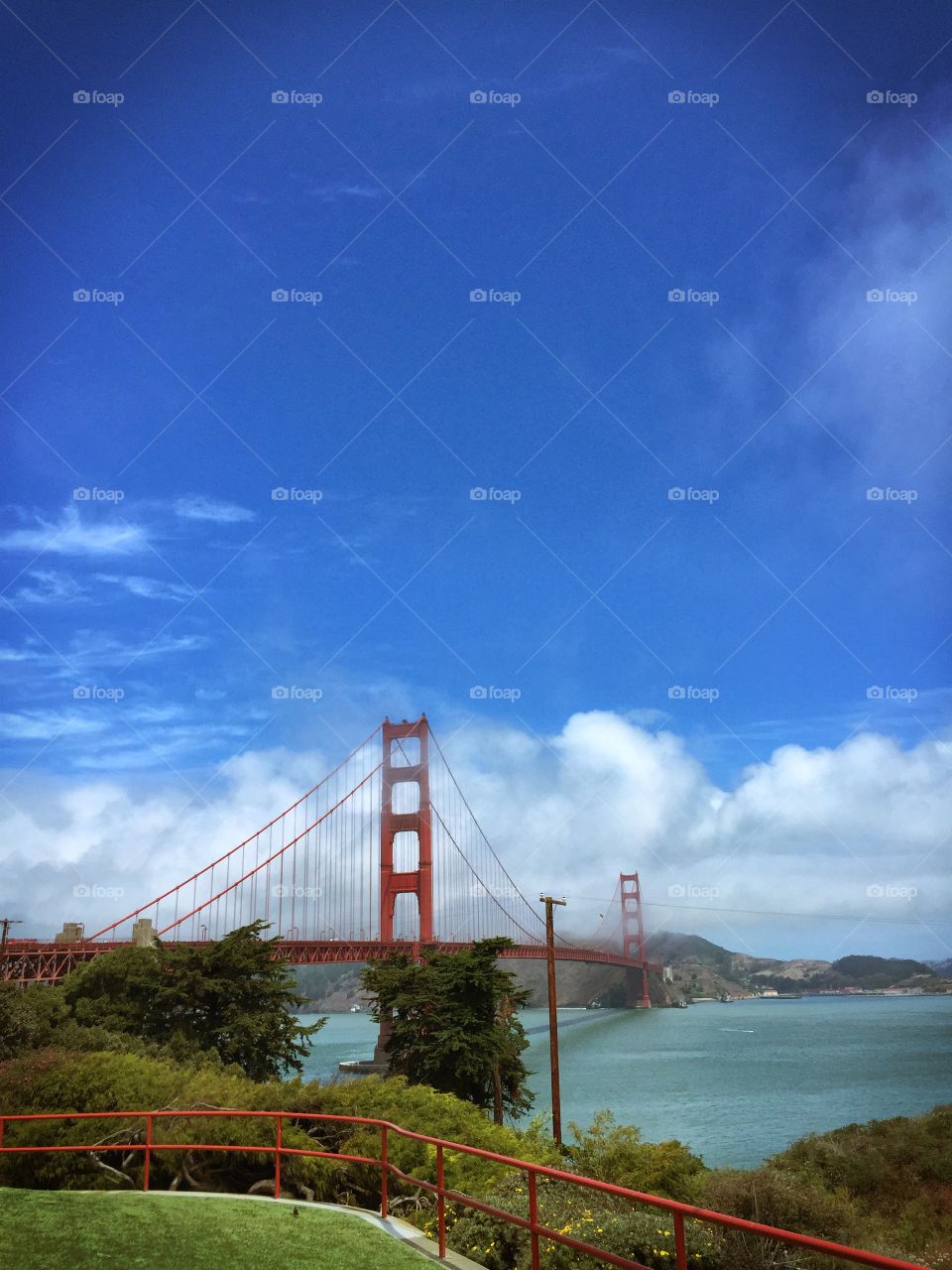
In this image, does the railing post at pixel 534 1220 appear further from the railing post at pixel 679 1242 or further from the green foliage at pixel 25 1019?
the green foliage at pixel 25 1019

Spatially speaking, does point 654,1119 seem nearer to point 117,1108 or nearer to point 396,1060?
point 396,1060

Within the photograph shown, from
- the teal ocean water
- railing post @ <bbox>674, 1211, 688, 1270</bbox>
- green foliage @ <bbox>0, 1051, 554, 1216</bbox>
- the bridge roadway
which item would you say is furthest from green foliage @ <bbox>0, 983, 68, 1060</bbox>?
railing post @ <bbox>674, 1211, 688, 1270</bbox>

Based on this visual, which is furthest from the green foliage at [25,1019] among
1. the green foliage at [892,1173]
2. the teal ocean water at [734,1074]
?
the green foliage at [892,1173]

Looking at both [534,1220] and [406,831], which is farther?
[406,831]

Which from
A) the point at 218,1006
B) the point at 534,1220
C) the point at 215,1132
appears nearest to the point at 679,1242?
the point at 534,1220

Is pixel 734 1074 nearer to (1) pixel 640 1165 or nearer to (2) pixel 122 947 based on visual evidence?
(2) pixel 122 947

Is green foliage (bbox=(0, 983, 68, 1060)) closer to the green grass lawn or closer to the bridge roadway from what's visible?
the bridge roadway
